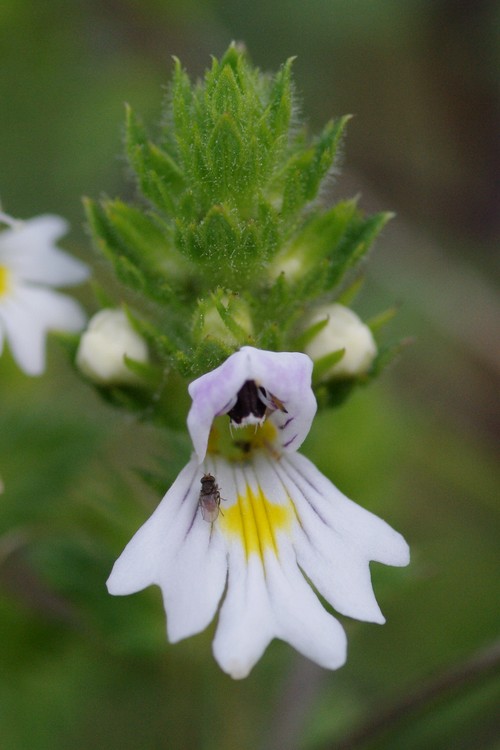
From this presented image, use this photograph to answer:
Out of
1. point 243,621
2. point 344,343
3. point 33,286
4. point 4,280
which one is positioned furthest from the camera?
point 33,286

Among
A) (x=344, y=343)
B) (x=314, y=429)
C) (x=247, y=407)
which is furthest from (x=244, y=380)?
(x=314, y=429)

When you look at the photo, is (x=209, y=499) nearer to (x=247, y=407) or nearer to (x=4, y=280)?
(x=247, y=407)

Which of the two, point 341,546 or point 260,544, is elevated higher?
point 341,546

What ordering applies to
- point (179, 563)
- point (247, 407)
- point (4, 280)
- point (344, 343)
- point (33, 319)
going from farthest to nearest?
point (4, 280), point (33, 319), point (344, 343), point (247, 407), point (179, 563)

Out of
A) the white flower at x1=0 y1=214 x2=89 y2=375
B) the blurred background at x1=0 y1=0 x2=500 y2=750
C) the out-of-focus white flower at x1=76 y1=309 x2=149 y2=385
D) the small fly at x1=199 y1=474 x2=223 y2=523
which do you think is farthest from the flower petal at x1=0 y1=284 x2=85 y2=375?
the small fly at x1=199 y1=474 x2=223 y2=523

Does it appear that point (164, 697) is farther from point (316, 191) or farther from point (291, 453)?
point (316, 191)
